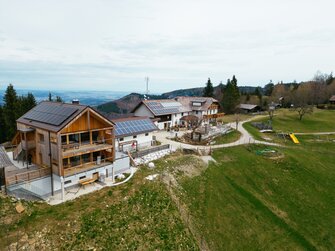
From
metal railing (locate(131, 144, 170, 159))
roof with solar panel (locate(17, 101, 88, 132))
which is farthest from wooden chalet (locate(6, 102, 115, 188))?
metal railing (locate(131, 144, 170, 159))

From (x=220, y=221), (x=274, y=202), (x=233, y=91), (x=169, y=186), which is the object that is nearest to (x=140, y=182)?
(x=169, y=186)

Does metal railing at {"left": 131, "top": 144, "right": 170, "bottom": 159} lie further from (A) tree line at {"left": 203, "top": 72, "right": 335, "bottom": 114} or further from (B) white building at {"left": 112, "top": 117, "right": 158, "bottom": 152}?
(A) tree line at {"left": 203, "top": 72, "right": 335, "bottom": 114}

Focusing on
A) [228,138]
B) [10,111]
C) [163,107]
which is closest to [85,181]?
[163,107]

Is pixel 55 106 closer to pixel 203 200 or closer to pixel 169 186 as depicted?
pixel 169 186

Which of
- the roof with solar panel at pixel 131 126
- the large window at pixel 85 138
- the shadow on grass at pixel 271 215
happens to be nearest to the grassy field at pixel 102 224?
the large window at pixel 85 138

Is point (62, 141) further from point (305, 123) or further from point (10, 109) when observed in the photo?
point (305, 123)

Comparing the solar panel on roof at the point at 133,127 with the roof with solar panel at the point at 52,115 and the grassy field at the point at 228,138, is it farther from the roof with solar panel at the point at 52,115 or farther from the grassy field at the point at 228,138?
the grassy field at the point at 228,138
